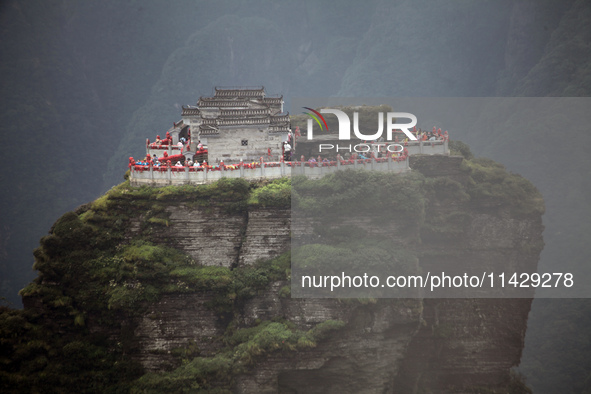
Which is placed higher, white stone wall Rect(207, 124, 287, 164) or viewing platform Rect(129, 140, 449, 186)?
white stone wall Rect(207, 124, 287, 164)

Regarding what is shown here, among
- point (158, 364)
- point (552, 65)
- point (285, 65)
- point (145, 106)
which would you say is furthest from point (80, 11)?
point (158, 364)

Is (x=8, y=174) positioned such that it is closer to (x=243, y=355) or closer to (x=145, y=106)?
(x=145, y=106)

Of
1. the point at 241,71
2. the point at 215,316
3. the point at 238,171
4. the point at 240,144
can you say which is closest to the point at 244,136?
the point at 240,144

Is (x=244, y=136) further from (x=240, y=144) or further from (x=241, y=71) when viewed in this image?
(x=241, y=71)

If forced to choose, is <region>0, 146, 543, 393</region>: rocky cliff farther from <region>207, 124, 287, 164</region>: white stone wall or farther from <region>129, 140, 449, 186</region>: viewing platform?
<region>207, 124, 287, 164</region>: white stone wall

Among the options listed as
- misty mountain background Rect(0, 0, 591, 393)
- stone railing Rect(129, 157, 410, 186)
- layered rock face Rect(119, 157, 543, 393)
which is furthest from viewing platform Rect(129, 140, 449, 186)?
misty mountain background Rect(0, 0, 591, 393)

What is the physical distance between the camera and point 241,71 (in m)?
92.3

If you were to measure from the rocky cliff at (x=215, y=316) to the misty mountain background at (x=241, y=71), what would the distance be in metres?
28.4

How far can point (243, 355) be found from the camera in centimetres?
3058

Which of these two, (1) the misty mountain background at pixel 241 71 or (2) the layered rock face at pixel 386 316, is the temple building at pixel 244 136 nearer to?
(2) the layered rock face at pixel 386 316

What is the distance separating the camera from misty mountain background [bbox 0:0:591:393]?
69250 millimetres

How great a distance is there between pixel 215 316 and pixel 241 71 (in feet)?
210

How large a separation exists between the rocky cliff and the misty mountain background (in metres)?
28.4

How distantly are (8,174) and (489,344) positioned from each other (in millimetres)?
56556
